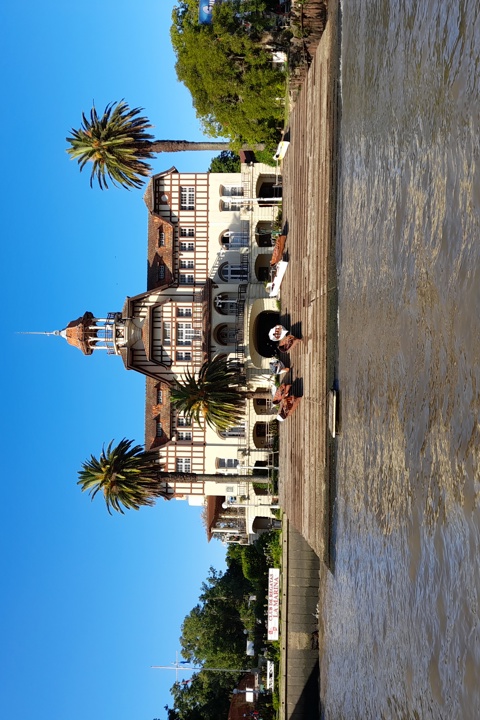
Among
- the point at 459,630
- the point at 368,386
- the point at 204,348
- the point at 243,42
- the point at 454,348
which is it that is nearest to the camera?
the point at 459,630

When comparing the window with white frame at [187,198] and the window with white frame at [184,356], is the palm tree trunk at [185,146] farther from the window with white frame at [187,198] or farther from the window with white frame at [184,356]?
the window with white frame at [184,356]

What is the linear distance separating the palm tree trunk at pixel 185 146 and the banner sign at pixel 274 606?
28513 millimetres

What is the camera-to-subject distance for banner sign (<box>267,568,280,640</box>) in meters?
41.2

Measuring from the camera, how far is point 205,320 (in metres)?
48.4

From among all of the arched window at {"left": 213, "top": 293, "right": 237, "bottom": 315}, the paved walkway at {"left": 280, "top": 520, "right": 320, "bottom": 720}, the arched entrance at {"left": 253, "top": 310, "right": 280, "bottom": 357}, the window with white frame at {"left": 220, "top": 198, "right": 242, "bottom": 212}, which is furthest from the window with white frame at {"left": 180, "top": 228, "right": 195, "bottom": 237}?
the paved walkway at {"left": 280, "top": 520, "right": 320, "bottom": 720}

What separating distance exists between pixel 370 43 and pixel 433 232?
8.67 m

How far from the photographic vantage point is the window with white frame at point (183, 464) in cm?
5006

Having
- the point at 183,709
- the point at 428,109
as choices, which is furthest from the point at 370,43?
the point at 183,709

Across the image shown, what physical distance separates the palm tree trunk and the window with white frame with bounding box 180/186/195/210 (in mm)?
2775

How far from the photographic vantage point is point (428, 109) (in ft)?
40.5

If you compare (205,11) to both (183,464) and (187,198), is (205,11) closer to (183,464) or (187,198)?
(187,198)

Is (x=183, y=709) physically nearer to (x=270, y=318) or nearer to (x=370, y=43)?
(x=270, y=318)

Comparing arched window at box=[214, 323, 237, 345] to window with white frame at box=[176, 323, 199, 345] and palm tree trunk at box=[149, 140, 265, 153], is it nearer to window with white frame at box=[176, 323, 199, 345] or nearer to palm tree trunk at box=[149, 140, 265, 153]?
window with white frame at box=[176, 323, 199, 345]

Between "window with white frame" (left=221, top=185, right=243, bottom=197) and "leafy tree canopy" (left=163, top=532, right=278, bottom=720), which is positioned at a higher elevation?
"window with white frame" (left=221, top=185, right=243, bottom=197)
